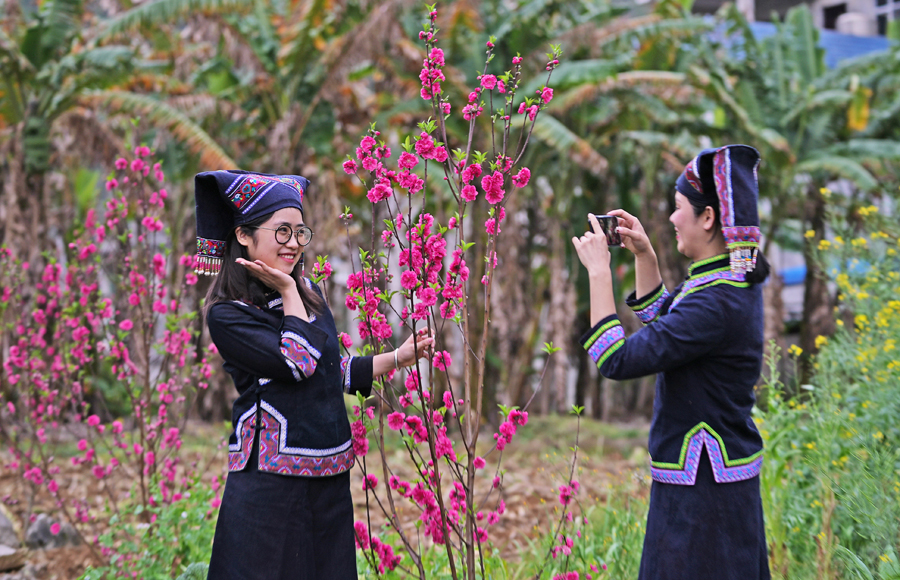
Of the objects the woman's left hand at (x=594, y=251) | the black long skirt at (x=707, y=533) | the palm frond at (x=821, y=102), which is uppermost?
the palm frond at (x=821, y=102)

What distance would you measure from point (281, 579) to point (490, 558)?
133cm

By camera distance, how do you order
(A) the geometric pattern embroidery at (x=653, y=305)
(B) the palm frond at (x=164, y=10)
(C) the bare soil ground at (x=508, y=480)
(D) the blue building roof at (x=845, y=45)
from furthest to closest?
1. (D) the blue building roof at (x=845, y=45)
2. (B) the palm frond at (x=164, y=10)
3. (C) the bare soil ground at (x=508, y=480)
4. (A) the geometric pattern embroidery at (x=653, y=305)

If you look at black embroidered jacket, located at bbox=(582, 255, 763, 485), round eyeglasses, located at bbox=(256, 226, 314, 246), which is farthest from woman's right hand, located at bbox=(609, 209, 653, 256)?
round eyeglasses, located at bbox=(256, 226, 314, 246)

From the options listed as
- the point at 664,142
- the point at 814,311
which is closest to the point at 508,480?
the point at 664,142

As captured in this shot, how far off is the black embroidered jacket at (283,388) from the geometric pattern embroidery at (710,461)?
1.01 m

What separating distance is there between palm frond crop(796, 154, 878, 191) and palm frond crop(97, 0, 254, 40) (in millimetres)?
7032

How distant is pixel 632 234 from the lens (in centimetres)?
228

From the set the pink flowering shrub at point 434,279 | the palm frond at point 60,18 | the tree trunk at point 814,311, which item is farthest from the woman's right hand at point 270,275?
the tree trunk at point 814,311

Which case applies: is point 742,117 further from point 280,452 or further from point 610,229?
point 280,452

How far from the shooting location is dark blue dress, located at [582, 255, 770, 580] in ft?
6.59

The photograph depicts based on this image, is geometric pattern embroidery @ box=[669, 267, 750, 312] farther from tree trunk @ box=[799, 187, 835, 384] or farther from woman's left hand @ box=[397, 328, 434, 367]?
tree trunk @ box=[799, 187, 835, 384]

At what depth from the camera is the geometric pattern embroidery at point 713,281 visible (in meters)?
2.10

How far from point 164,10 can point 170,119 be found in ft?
4.88

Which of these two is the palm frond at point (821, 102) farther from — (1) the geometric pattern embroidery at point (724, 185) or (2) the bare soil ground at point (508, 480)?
(1) the geometric pattern embroidery at point (724, 185)
